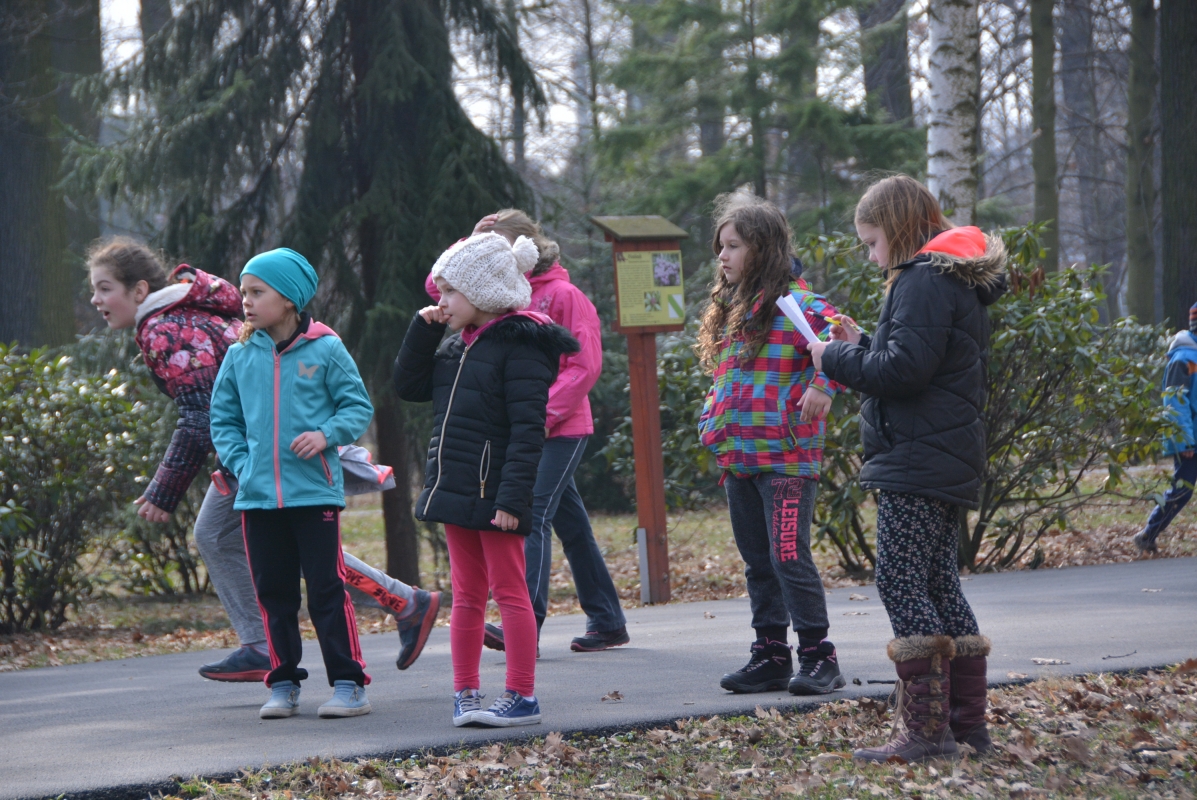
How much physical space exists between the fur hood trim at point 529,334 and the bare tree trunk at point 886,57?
52.8ft

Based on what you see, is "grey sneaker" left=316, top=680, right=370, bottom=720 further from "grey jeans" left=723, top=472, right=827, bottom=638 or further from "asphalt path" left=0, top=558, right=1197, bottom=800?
"grey jeans" left=723, top=472, right=827, bottom=638

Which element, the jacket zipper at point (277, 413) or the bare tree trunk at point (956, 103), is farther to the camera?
the bare tree trunk at point (956, 103)

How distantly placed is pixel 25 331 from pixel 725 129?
12.5 metres

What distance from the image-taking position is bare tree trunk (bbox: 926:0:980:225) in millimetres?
9164

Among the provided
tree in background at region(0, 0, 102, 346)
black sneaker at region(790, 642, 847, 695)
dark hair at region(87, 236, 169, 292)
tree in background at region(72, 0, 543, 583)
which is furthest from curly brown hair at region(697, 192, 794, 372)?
tree in background at region(0, 0, 102, 346)

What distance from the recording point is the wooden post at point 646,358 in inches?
314

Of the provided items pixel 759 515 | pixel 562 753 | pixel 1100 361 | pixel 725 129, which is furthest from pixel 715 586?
pixel 725 129

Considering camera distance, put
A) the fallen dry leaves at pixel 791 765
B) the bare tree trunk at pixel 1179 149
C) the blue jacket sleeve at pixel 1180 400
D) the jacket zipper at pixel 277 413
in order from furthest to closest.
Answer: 1. the bare tree trunk at pixel 1179 149
2. the blue jacket sleeve at pixel 1180 400
3. the jacket zipper at pixel 277 413
4. the fallen dry leaves at pixel 791 765

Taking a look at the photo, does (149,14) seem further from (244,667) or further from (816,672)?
(816,672)

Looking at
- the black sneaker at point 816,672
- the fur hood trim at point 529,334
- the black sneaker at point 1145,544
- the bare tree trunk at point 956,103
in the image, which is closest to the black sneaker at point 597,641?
the black sneaker at point 816,672

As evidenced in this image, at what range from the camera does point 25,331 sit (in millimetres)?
13203

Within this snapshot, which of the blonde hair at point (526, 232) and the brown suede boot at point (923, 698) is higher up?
the blonde hair at point (526, 232)

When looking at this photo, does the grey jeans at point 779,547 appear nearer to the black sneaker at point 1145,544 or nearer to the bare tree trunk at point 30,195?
the black sneaker at point 1145,544

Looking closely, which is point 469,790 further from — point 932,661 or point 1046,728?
point 1046,728
